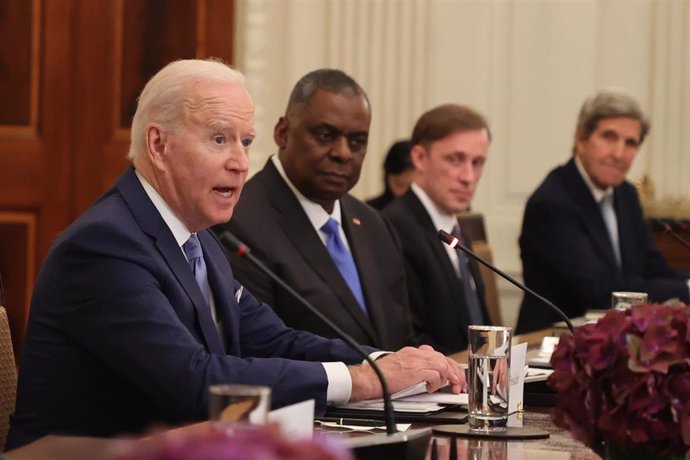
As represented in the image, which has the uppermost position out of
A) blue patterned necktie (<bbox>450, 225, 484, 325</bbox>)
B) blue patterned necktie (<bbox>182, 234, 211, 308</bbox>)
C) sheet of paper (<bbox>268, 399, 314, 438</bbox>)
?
blue patterned necktie (<bbox>182, 234, 211, 308</bbox>)

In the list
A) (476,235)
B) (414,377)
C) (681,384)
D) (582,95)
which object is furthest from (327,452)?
(582,95)

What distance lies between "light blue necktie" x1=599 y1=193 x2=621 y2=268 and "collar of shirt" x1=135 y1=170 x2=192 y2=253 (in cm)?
310

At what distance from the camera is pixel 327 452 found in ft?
3.22

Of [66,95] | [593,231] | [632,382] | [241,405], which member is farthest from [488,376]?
[66,95]

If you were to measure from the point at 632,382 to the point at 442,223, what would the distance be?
277 cm

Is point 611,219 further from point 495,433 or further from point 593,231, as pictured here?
point 495,433

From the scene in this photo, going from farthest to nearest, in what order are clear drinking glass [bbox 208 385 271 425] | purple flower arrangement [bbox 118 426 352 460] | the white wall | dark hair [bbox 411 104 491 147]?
the white wall
dark hair [bbox 411 104 491 147]
clear drinking glass [bbox 208 385 271 425]
purple flower arrangement [bbox 118 426 352 460]

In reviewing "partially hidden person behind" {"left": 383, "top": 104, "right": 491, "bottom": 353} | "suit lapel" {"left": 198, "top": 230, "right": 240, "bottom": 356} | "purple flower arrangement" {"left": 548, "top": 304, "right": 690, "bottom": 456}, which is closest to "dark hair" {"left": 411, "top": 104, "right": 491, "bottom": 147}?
"partially hidden person behind" {"left": 383, "top": 104, "right": 491, "bottom": 353}

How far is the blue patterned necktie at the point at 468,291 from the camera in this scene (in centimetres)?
442

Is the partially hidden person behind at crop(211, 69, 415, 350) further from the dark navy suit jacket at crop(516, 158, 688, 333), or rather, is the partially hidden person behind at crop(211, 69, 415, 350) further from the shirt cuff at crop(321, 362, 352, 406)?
the dark navy suit jacket at crop(516, 158, 688, 333)

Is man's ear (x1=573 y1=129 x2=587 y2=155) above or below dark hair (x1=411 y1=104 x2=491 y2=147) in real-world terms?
below

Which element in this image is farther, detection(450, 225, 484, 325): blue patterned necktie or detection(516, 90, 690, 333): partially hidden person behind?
detection(516, 90, 690, 333): partially hidden person behind

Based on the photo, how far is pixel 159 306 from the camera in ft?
7.48

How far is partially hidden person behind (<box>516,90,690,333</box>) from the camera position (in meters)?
5.05
